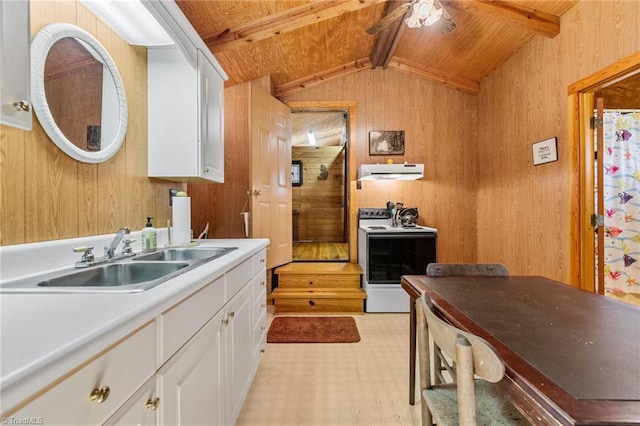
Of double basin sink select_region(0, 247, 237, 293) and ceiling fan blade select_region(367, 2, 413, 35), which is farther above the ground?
ceiling fan blade select_region(367, 2, 413, 35)

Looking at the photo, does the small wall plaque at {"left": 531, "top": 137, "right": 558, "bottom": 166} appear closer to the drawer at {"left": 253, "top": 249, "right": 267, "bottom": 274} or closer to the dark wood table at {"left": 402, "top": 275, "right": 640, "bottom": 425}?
the dark wood table at {"left": 402, "top": 275, "right": 640, "bottom": 425}

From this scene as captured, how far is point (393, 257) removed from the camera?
321 centimetres

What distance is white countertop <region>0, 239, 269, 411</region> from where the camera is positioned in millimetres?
426

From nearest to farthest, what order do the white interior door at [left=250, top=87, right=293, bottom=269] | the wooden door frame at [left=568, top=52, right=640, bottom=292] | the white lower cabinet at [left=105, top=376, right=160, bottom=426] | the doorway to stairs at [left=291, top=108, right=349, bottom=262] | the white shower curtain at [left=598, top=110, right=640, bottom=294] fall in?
the white lower cabinet at [left=105, top=376, right=160, bottom=426]
the wooden door frame at [left=568, top=52, right=640, bottom=292]
the white interior door at [left=250, top=87, right=293, bottom=269]
the white shower curtain at [left=598, top=110, right=640, bottom=294]
the doorway to stairs at [left=291, top=108, right=349, bottom=262]

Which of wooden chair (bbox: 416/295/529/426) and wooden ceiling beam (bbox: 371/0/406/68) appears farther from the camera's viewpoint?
wooden ceiling beam (bbox: 371/0/406/68)

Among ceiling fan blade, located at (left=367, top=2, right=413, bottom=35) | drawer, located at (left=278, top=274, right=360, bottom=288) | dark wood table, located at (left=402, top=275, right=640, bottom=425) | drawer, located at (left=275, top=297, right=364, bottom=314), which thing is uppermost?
ceiling fan blade, located at (left=367, top=2, right=413, bottom=35)

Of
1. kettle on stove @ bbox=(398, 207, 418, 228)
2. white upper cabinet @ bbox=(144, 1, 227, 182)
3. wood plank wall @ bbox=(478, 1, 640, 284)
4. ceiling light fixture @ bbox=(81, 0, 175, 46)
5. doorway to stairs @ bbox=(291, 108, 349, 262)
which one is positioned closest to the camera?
ceiling light fixture @ bbox=(81, 0, 175, 46)

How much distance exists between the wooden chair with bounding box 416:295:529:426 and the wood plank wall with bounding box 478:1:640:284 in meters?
2.02

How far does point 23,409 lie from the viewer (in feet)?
1.41

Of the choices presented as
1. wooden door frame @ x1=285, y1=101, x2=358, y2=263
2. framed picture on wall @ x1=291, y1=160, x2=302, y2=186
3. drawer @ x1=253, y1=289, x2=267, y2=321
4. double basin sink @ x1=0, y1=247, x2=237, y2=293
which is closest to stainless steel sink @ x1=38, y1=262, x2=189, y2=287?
double basin sink @ x1=0, y1=247, x2=237, y2=293

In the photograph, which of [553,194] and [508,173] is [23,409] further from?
[508,173]

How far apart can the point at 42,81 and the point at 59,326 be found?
3.44ft

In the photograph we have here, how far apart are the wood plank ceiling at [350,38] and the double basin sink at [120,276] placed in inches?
71.3

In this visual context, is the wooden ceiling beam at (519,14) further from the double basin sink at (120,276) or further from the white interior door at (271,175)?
the double basin sink at (120,276)
